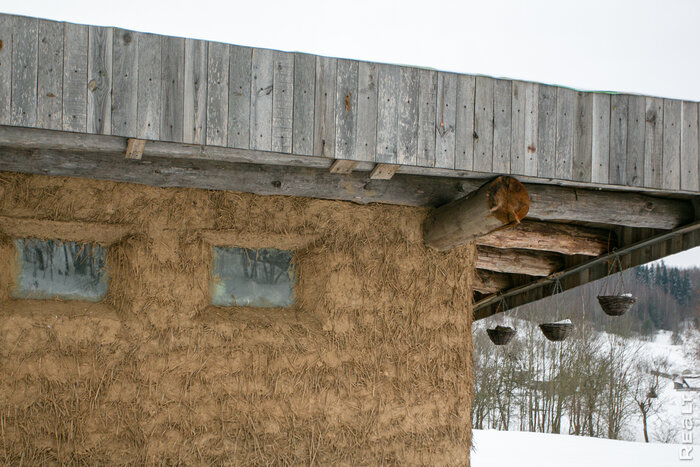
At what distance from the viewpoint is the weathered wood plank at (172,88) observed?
3.74 m

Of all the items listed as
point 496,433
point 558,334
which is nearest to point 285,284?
point 558,334

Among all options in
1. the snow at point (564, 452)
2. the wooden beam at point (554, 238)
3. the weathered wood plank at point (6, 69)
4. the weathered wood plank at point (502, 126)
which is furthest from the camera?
the snow at point (564, 452)

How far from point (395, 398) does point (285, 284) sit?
107 centimetres

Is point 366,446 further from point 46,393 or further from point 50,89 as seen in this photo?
point 50,89

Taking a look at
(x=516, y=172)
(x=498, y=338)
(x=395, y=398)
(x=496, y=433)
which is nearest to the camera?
(x=516, y=172)

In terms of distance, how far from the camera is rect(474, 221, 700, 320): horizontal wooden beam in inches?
231

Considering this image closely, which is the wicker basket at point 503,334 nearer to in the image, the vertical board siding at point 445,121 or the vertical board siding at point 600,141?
the vertical board siding at point 600,141

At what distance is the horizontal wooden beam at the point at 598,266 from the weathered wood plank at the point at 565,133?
165 cm

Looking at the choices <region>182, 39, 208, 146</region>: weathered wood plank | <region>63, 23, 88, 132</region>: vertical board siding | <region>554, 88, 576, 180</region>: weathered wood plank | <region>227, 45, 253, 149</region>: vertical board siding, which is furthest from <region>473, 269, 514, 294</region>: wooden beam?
<region>63, 23, 88, 132</region>: vertical board siding

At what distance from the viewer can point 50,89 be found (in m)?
3.58

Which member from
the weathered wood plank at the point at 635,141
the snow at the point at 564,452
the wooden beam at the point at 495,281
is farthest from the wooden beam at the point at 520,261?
the snow at the point at 564,452

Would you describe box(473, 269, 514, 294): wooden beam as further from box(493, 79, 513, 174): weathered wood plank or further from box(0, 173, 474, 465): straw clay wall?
box(493, 79, 513, 174): weathered wood plank

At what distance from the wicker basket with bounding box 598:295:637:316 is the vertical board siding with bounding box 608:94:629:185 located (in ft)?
9.55

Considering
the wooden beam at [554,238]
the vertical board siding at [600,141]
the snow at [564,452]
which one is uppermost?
the vertical board siding at [600,141]
